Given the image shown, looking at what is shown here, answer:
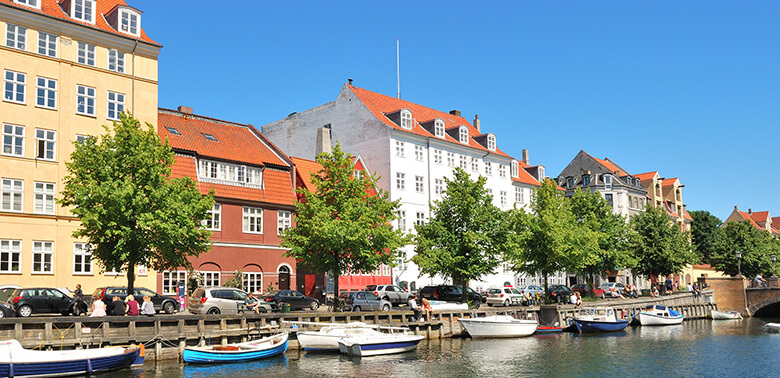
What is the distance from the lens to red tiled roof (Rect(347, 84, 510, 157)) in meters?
67.9

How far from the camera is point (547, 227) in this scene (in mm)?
57062

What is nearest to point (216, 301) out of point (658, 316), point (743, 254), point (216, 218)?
point (216, 218)

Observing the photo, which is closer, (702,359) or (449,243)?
(702,359)

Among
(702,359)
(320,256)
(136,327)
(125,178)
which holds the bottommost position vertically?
(702,359)

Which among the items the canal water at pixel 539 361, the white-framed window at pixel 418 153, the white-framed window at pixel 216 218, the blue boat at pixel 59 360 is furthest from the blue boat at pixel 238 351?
the white-framed window at pixel 418 153

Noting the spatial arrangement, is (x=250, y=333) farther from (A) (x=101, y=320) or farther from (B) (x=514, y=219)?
(B) (x=514, y=219)

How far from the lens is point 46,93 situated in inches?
1762

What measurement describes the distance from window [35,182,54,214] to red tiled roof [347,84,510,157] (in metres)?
30.6

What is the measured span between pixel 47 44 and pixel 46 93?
317cm

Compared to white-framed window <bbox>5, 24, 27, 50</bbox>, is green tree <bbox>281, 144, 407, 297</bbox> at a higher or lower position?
lower

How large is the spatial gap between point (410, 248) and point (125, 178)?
3288cm

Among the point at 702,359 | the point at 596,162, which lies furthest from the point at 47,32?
the point at 596,162

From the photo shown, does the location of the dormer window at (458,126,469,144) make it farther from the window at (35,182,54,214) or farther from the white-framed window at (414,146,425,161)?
the window at (35,182,54,214)

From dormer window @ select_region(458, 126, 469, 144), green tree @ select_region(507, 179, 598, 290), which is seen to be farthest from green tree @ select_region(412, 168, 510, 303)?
dormer window @ select_region(458, 126, 469, 144)
